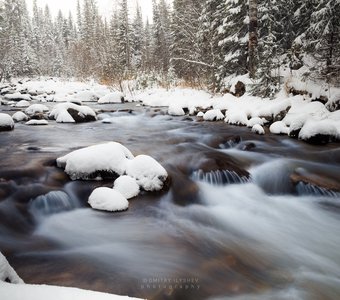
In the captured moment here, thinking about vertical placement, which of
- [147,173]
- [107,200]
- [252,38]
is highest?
[252,38]

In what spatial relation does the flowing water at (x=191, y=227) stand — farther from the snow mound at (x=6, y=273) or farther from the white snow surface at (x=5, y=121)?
the white snow surface at (x=5, y=121)

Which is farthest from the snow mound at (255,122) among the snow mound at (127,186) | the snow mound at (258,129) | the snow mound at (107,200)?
the snow mound at (107,200)

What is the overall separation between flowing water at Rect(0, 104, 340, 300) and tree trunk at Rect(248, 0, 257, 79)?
6.50 metres

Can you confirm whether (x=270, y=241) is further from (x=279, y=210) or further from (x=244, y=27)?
(x=244, y=27)

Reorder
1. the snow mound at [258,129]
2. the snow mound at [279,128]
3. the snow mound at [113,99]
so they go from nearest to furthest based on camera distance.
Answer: the snow mound at [279,128] < the snow mound at [258,129] < the snow mound at [113,99]

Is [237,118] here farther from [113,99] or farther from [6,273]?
[113,99]

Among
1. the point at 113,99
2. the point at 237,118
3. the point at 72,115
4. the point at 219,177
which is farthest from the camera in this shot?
the point at 113,99

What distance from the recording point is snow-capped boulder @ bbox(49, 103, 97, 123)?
11.0 metres

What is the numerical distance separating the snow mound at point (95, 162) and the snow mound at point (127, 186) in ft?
1.26

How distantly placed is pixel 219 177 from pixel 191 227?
1.80 meters

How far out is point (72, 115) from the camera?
37.0ft

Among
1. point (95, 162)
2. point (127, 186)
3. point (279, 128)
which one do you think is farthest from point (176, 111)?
point (127, 186)

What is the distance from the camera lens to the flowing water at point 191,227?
10.0 feet

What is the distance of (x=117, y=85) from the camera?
23.5 meters
